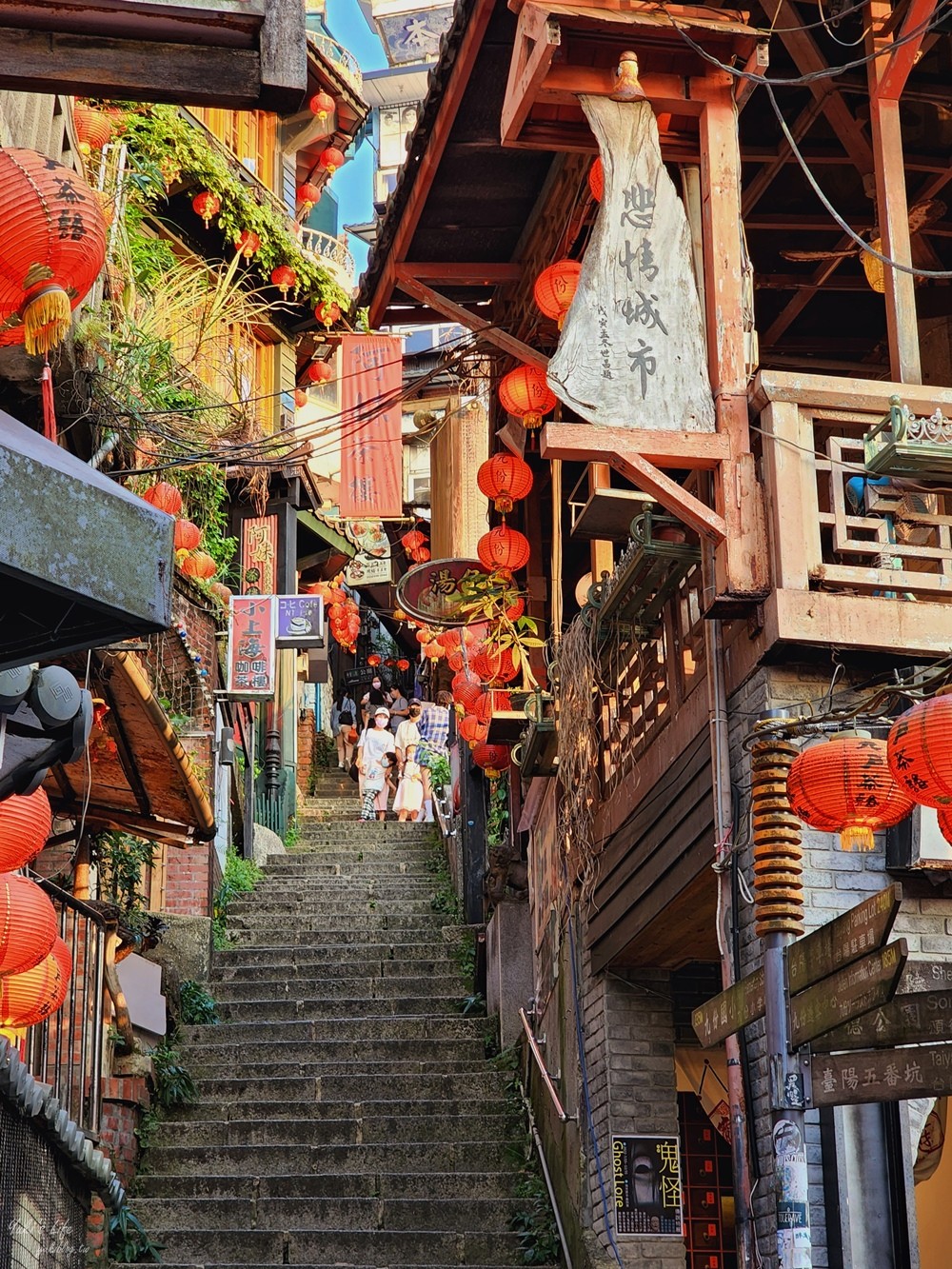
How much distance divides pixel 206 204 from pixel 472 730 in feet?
32.1

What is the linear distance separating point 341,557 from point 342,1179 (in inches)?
703

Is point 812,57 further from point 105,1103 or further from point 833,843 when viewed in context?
point 105,1103

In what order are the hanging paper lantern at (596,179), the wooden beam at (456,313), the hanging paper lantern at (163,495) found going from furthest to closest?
the hanging paper lantern at (163,495)
the wooden beam at (456,313)
the hanging paper lantern at (596,179)

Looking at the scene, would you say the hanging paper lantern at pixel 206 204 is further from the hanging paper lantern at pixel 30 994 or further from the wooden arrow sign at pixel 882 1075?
the wooden arrow sign at pixel 882 1075

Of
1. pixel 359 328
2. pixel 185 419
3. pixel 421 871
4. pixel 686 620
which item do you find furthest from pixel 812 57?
pixel 359 328

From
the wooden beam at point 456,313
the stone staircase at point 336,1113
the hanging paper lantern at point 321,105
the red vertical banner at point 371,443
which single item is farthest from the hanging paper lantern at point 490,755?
the hanging paper lantern at point 321,105

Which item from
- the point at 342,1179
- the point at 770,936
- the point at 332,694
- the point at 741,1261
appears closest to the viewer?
the point at 770,936

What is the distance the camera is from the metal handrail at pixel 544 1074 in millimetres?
12539

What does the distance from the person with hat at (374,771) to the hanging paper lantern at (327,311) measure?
680cm

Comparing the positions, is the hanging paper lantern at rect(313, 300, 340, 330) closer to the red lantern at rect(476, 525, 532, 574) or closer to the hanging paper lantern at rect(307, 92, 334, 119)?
the hanging paper lantern at rect(307, 92, 334, 119)

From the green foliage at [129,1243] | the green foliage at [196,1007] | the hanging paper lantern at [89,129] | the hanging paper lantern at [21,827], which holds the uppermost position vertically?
the hanging paper lantern at [89,129]

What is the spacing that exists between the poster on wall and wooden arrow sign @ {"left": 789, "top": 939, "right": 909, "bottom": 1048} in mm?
5635

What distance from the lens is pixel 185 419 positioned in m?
14.9

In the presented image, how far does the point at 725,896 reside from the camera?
29.0ft
